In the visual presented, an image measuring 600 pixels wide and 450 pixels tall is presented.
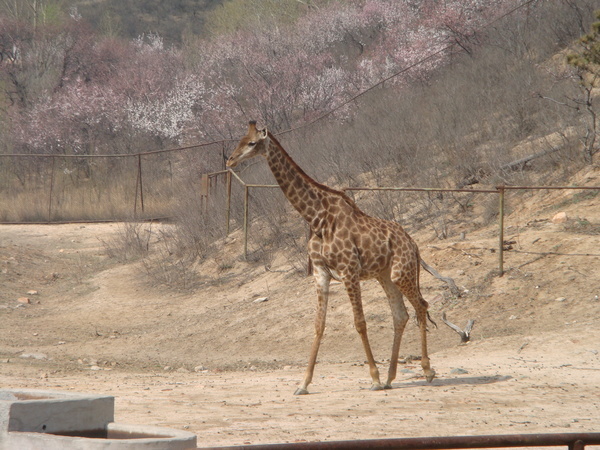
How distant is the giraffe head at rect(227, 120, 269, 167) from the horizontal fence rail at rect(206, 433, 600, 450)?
6419mm

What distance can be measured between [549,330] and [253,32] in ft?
124

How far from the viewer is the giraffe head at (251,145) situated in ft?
32.8

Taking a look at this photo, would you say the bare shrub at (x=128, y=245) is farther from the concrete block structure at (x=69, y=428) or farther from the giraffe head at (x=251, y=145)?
the concrete block structure at (x=69, y=428)

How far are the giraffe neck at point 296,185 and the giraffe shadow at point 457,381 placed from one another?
2204mm

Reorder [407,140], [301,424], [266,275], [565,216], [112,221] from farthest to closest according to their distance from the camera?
[112,221], [407,140], [266,275], [565,216], [301,424]

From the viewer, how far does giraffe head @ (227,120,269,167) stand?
9992mm

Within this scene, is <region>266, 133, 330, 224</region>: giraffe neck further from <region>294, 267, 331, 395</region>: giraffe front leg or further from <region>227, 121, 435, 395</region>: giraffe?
<region>294, 267, 331, 395</region>: giraffe front leg

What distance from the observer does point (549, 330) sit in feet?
41.2

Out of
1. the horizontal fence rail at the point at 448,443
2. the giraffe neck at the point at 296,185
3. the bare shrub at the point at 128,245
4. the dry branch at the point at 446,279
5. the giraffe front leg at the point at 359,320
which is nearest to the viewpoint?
the horizontal fence rail at the point at 448,443

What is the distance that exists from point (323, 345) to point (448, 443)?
400 inches

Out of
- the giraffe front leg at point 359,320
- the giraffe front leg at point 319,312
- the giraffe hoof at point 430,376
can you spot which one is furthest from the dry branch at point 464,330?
the giraffe front leg at point 319,312

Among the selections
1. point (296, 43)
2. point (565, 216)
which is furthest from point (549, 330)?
point (296, 43)

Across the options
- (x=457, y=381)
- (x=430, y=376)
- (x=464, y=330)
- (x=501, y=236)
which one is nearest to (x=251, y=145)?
(x=430, y=376)

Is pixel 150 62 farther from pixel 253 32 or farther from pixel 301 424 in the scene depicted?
pixel 301 424
